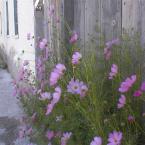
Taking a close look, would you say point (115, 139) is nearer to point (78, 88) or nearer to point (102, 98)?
point (78, 88)

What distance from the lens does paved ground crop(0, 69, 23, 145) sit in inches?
192

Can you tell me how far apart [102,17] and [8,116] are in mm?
3217

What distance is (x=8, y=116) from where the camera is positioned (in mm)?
6043

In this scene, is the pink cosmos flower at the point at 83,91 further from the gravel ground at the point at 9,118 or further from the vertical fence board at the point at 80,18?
the gravel ground at the point at 9,118

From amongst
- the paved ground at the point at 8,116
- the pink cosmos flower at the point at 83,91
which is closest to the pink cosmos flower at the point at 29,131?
the paved ground at the point at 8,116

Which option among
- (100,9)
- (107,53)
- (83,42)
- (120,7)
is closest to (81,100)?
(107,53)

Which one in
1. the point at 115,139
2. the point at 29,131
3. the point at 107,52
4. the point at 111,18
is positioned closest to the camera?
the point at 115,139

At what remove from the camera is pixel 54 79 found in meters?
2.26

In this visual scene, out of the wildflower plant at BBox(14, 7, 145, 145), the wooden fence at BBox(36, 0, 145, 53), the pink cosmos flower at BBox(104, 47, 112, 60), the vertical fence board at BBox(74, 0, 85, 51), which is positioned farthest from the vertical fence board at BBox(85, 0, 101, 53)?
the pink cosmos flower at BBox(104, 47, 112, 60)

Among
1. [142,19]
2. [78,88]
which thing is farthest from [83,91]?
[142,19]

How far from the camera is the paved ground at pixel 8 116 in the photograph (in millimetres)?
4871

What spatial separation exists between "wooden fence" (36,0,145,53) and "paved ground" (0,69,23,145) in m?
1.33

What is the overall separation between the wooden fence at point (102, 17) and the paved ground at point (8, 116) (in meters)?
1.33

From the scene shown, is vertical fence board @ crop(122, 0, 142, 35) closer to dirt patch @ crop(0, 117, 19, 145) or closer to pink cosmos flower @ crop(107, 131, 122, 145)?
pink cosmos flower @ crop(107, 131, 122, 145)
